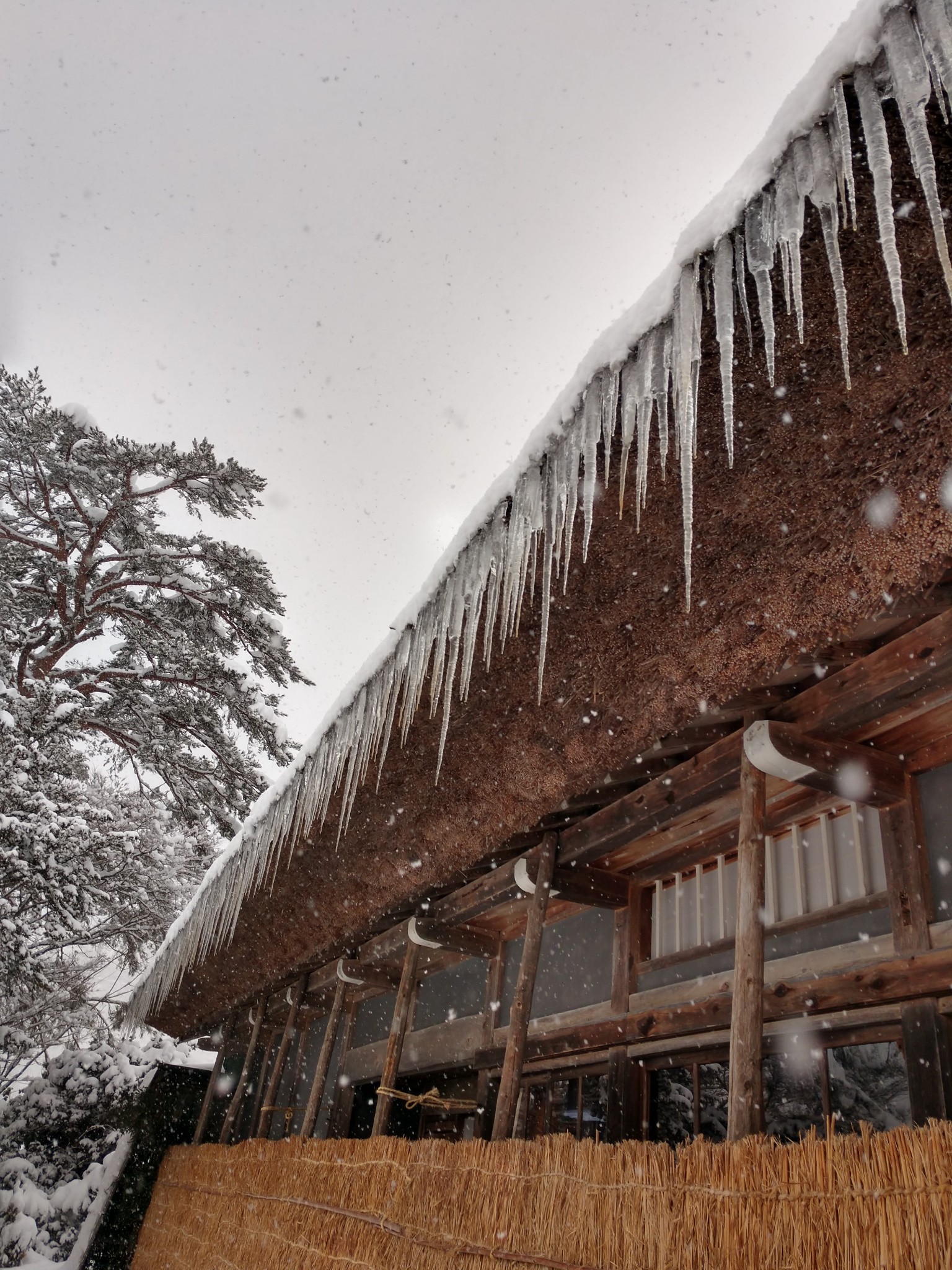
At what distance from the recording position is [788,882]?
140 inches

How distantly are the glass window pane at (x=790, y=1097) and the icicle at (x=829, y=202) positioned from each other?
5675 millimetres

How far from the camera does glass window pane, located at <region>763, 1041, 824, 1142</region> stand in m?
5.95

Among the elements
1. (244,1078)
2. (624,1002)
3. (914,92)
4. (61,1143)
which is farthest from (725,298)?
(61,1143)

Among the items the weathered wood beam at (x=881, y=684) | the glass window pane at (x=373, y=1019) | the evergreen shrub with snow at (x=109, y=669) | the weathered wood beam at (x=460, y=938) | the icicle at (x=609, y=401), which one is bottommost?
the glass window pane at (x=373, y=1019)

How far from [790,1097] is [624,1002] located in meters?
3.24

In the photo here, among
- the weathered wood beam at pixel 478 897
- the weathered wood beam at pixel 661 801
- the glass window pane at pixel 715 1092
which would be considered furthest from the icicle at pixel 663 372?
the glass window pane at pixel 715 1092

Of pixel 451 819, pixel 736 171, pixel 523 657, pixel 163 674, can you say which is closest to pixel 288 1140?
pixel 451 819

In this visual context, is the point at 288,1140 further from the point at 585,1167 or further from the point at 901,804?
the point at 901,804

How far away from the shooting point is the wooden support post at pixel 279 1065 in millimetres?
6457

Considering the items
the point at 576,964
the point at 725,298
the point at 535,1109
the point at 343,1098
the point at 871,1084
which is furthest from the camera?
the point at 343,1098

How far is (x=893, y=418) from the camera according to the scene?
6.41 ft

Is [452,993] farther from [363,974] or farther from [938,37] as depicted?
[938,37]

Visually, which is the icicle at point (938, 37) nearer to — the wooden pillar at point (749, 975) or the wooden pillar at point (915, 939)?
the wooden pillar at point (749, 975)

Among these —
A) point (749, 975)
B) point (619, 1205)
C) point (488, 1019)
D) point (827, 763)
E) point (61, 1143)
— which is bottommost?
point (61, 1143)
